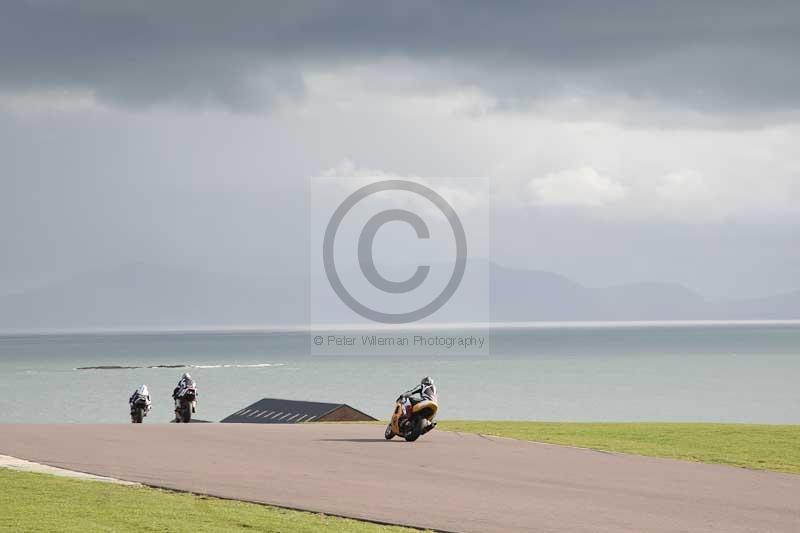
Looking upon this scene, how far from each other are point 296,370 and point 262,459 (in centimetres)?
16390

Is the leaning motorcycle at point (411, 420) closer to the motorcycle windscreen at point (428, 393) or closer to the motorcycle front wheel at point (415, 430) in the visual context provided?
the motorcycle front wheel at point (415, 430)

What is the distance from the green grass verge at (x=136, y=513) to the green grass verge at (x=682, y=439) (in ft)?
39.4

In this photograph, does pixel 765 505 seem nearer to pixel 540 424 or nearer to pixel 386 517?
pixel 386 517

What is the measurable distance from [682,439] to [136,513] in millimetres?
19037

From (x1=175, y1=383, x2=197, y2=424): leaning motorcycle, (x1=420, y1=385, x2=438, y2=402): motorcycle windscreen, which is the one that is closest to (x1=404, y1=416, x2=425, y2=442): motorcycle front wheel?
(x1=420, y1=385, x2=438, y2=402): motorcycle windscreen

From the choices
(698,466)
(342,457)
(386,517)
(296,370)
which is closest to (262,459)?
(342,457)

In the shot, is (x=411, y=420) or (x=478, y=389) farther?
(x=478, y=389)

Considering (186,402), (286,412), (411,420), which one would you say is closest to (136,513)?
(411,420)

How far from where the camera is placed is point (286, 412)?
58000 mm

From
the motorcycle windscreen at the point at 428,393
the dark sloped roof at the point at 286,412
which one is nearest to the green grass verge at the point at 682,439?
the motorcycle windscreen at the point at 428,393

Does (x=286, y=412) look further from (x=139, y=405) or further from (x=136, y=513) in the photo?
(x=136, y=513)

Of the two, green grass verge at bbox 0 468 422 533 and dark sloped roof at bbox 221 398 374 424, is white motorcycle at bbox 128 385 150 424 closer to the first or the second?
dark sloped roof at bbox 221 398 374 424

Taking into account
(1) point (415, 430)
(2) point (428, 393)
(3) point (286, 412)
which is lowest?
(3) point (286, 412)

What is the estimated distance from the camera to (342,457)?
24.2 metres
